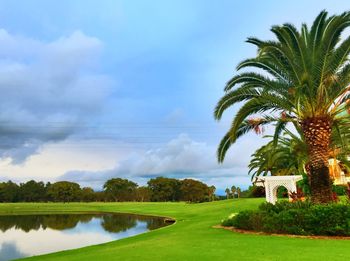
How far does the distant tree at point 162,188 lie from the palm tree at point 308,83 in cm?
9240

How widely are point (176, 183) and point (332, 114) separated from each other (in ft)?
317

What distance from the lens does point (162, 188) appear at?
110 meters

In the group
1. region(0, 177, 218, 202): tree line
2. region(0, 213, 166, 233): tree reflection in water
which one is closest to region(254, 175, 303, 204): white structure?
region(0, 213, 166, 233): tree reflection in water

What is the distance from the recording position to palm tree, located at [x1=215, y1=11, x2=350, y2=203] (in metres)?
17.2

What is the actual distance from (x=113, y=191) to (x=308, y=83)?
344 ft

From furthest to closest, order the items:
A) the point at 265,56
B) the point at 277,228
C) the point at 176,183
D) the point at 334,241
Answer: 1. the point at 176,183
2. the point at 265,56
3. the point at 277,228
4. the point at 334,241

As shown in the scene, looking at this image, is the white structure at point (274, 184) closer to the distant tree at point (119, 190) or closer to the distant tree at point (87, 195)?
the distant tree at point (119, 190)

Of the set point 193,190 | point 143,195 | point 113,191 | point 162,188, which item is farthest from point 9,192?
point 193,190

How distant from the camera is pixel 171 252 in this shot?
42.4ft

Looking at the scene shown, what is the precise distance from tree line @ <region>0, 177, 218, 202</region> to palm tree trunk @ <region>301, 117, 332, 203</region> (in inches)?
3634

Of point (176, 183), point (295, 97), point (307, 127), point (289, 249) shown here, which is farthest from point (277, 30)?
point (176, 183)

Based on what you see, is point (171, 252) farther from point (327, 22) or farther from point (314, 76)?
point (327, 22)

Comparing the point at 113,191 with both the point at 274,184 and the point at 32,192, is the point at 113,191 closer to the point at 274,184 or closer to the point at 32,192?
the point at 32,192

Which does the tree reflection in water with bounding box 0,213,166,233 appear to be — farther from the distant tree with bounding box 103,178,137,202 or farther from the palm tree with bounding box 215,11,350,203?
the distant tree with bounding box 103,178,137,202
